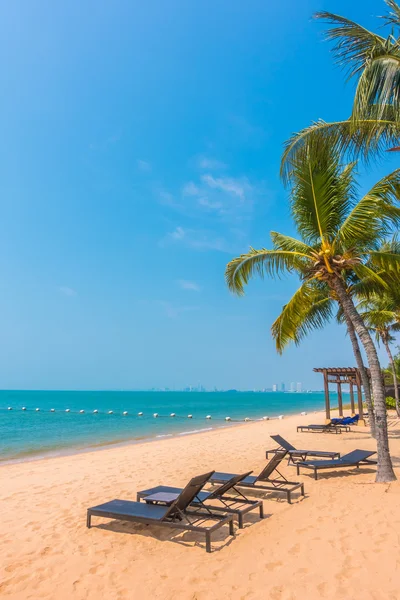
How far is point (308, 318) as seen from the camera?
1516cm

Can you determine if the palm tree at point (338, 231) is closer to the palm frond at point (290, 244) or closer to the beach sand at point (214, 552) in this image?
the palm frond at point (290, 244)

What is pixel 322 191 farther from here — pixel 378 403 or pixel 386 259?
pixel 378 403

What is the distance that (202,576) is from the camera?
398cm

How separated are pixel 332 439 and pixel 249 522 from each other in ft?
33.8

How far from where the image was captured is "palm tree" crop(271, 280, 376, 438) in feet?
35.7

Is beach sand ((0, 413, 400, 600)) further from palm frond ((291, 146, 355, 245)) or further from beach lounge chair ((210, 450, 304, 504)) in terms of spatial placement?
palm frond ((291, 146, 355, 245))

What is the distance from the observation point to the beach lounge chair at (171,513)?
485 cm

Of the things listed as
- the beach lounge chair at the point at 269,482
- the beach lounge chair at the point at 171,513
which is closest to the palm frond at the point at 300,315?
the beach lounge chair at the point at 269,482

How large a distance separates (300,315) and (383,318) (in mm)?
8824

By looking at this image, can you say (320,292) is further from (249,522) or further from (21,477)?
(21,477)

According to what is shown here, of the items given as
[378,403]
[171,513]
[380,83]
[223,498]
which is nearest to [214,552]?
[171,513]

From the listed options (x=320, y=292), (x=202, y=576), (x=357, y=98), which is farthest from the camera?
(x=320, y=292)

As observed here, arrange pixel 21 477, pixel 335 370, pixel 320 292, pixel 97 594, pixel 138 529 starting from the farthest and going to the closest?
pixel 335 370, pixel 320 292, pixel 21 477, pixel 138 529, pixel 97 594

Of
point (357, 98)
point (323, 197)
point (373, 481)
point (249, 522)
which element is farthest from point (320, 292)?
point (249, 522)
